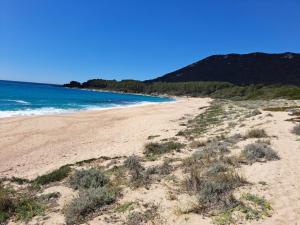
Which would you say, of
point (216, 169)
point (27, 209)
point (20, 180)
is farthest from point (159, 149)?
point (27, 209)

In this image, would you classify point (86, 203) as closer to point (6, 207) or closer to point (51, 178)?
point (6, 207)

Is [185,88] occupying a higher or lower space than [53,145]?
lower

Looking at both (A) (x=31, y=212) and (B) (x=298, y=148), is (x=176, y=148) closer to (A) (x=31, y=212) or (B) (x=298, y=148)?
(B) (x=298, y=148)

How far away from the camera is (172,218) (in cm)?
611

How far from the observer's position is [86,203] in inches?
264

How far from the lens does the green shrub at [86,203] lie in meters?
6.38

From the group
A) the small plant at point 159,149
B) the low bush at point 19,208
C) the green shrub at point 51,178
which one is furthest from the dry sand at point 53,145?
the low bush at point 19,208

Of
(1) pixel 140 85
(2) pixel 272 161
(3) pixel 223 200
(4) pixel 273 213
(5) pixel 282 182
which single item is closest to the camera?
(4) pixel 273 213

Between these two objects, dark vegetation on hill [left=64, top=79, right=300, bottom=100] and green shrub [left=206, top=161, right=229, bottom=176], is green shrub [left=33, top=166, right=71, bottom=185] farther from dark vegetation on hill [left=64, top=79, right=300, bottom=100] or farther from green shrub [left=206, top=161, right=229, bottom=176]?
dark vegetation on hill [left=64, top=79, right=300, bottom=100]

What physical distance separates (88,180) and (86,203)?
1917 mm

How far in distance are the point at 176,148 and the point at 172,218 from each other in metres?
7.29

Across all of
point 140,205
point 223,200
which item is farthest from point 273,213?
point 140,205

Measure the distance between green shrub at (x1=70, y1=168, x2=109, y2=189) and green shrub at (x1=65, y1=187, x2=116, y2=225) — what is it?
33.6 inches

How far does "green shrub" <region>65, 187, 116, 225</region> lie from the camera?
6.38 metres
